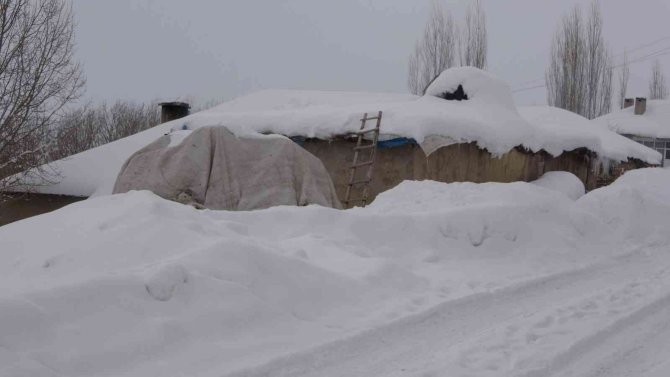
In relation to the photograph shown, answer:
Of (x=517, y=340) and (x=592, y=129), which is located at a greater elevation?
(x=592, y=129)

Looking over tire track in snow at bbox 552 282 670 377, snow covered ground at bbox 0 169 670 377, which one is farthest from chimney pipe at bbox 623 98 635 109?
tire track in snow at bbox 552 282 670 377

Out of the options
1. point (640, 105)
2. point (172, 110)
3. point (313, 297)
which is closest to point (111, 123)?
point (172, 110)

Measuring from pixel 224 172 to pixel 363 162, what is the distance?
512 centimetres

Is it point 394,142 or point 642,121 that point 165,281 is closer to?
point 394,142

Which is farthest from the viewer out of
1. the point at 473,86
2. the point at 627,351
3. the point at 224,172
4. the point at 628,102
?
the point at 628,102

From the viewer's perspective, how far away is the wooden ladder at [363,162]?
1381 centimetres

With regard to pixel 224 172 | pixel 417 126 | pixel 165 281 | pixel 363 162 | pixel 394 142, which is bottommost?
pixel 363 162

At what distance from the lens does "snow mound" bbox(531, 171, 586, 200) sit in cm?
1638

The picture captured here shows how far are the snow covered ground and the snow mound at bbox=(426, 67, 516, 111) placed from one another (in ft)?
29.4

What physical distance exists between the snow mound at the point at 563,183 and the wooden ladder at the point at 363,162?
4.89 m

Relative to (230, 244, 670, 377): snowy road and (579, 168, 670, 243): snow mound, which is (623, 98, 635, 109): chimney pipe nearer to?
(579, 168, 670, 243): snow mound

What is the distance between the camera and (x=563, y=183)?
1666 centimetres

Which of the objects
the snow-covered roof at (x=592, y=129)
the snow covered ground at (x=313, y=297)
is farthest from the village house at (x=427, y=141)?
the snow-covered roof at (x=592, y=129)

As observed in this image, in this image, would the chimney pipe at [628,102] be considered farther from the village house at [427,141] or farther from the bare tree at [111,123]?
the bare tree at [111,123]
